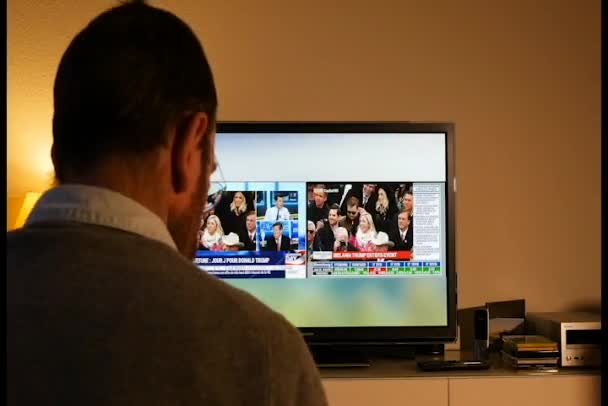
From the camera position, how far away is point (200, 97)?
765 mm

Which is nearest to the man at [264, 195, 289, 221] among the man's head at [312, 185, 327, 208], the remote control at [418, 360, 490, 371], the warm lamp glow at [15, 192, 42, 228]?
the man's head at [312, 185, 327, 208]

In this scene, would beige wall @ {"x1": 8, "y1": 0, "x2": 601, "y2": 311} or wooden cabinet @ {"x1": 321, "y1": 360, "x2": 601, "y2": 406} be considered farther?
beige wall @ {"x1": 8, "y1": 0, "x2": 601, "y2": 311}

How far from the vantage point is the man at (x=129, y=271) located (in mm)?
583

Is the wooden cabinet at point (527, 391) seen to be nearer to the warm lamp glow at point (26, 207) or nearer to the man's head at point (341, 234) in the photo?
the man's head at point (341, 234)

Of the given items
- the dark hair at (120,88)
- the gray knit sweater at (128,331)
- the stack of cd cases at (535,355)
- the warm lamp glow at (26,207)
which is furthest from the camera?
the warm lamp glow at (26,207)

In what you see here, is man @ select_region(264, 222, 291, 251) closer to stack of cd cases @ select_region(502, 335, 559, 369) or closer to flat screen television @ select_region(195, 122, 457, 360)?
flat screen television @ select_region(195, 122, 457, 360)

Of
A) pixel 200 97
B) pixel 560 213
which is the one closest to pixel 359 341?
pixel 560 213

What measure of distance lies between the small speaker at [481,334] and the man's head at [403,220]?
14.6 inches

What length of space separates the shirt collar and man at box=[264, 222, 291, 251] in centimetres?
171

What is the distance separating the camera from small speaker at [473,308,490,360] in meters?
2.39

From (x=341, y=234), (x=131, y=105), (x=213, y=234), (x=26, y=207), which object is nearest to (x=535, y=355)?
(x=341, y=234)

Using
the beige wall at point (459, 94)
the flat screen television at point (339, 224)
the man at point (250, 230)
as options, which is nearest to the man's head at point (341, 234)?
the flat screen television at point (339, 224)

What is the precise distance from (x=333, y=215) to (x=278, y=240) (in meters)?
0.20

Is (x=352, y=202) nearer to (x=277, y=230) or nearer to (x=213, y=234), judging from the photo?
(x=277, y=230)
